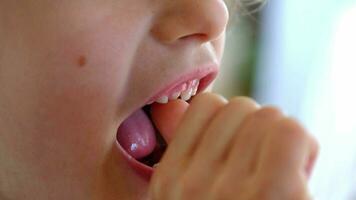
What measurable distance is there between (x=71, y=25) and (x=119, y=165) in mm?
147

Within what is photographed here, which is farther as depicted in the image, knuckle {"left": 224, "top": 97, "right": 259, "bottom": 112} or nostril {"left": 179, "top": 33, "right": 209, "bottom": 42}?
nostril {"left": 179, "top": 33, "right": 209, "bottom": 42}

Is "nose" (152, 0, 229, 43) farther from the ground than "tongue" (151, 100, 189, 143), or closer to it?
farther from the ground

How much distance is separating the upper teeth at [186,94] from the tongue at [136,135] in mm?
32

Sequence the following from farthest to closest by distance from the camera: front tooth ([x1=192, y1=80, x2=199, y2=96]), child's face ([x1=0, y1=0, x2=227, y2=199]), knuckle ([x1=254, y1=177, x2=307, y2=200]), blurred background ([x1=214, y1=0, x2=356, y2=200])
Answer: blurred background ([x1=214, y1=0, x2=356, y2=200])
front tooth ([x1=192, y1=80, x2=199, y2=96])
child's face ([x1=0, y1=0, x2=227, y2=199])
knuckle ([x1=254, y1=177, x2=307, y2=200])

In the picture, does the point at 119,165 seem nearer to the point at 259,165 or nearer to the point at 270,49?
the point at 259,165

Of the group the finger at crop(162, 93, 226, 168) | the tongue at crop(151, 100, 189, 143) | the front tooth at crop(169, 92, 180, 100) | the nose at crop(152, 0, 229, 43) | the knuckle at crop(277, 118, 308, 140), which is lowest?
the tongue at crop(151, 100, 189, 143)

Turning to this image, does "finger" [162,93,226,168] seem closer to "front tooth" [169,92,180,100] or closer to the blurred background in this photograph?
"front tooth" [169,92,180,100]

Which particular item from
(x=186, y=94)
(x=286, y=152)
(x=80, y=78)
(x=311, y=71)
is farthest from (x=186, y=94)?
(x=311, y=71)

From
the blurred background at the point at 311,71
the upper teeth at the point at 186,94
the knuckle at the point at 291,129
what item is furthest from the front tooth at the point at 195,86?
the blurred background at the point at 311,71

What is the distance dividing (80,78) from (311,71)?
1.52 m

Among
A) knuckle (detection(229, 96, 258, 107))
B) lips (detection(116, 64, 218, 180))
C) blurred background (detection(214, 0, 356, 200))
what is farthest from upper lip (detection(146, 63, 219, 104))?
blurred background (detection(214, 0, 356, 200))

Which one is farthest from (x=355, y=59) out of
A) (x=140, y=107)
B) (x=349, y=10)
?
(x=140, y=107)

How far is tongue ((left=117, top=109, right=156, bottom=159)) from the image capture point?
0.67 meters

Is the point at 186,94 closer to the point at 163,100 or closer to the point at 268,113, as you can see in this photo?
the point at 163,100
